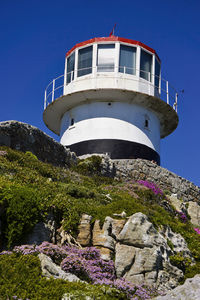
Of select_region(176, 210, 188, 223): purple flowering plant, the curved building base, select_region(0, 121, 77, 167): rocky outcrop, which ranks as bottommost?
select_region(176, 210, 188, 223): purple flowering plant

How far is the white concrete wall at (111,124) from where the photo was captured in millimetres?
25047

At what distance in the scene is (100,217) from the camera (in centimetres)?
1236

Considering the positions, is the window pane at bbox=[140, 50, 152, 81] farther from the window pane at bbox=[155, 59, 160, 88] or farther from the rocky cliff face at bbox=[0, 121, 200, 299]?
the rocky cliff face at bbox=[0, 121, 200, 299]

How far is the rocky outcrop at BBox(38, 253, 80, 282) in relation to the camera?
366 inches

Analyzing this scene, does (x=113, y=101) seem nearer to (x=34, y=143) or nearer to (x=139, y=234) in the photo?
(x=34, y=143)

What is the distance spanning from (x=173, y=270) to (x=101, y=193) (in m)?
5.38

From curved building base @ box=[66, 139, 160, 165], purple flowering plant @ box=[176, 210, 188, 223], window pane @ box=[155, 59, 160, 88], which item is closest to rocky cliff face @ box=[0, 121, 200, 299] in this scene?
purple flowering plant @ box=[176, 210, 188, 223]

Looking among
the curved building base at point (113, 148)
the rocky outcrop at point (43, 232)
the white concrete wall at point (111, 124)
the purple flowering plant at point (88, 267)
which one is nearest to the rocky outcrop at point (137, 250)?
the purple flowering plant at point (88, 267)

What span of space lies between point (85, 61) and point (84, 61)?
78 millimetres

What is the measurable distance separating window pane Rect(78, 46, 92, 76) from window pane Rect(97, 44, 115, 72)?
59cm

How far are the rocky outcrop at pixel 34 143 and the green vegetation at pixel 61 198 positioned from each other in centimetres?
76

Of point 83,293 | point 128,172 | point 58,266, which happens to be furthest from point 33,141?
point 83,293

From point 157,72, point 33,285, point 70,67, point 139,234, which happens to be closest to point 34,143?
point 139,234

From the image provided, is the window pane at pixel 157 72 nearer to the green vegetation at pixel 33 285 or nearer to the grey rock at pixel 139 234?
the grey rock at pixel 139 234
